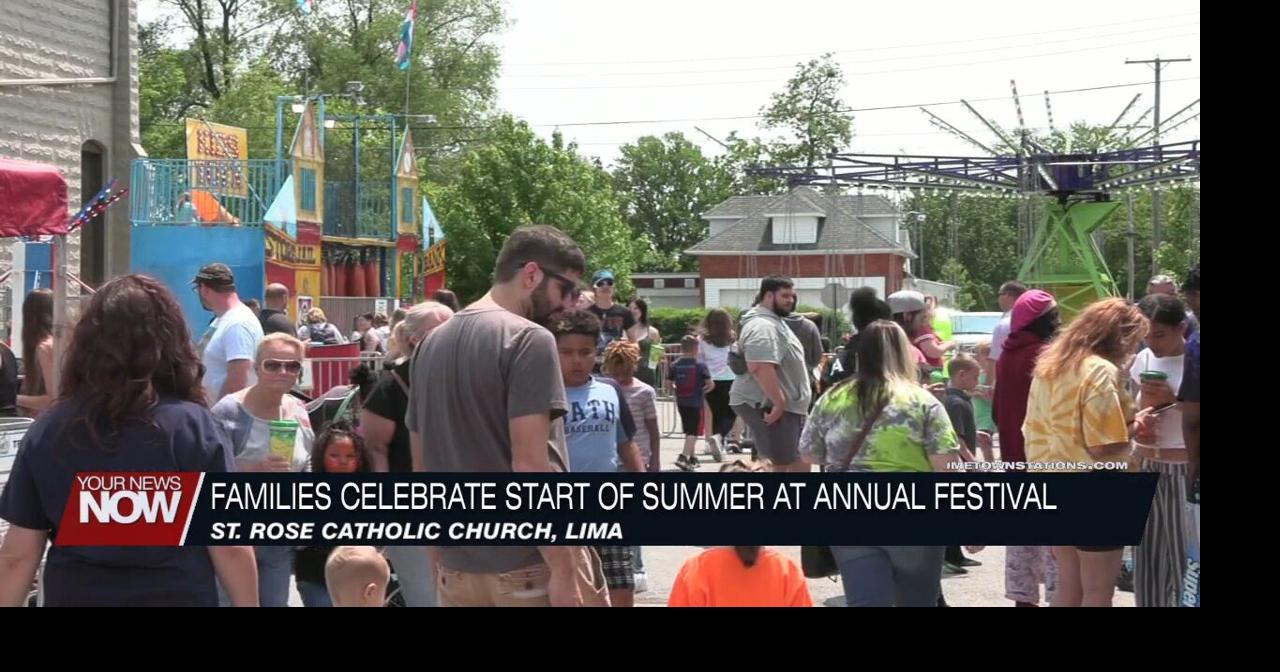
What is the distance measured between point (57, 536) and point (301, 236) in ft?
23.6

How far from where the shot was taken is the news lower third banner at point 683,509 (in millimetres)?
4797

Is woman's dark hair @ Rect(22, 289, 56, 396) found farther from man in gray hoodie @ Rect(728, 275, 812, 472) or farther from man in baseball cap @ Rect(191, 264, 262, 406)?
man in gray hoodie @ Rect(728, 275, 812, 472)

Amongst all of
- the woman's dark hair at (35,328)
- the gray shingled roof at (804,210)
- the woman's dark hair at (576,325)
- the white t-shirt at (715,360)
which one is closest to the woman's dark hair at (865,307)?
the gray shingled roof at (804,210)

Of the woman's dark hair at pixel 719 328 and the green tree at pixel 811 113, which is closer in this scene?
the green tree at pixel 811 113

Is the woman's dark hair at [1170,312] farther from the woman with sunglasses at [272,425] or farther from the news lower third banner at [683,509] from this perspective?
the woman with sunglasses at [272,425]

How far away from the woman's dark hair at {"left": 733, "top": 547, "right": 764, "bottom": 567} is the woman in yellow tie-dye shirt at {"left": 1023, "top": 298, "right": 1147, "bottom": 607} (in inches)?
45.6

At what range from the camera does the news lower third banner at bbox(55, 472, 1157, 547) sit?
4797mm

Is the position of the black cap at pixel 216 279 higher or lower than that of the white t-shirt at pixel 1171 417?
higher

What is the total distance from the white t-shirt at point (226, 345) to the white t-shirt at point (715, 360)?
20.0ft

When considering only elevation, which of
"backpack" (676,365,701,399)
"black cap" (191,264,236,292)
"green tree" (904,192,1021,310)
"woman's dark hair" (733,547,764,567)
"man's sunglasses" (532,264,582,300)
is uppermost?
"green tree" (904,192,1021,310)

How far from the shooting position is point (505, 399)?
427cm

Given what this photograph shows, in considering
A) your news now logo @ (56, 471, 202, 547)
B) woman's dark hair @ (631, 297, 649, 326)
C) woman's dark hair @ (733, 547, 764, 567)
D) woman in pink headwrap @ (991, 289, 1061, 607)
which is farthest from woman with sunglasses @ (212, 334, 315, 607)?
woman's dark hair @ (631, 297, 649, 326)

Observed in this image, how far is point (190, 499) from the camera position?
463cm
